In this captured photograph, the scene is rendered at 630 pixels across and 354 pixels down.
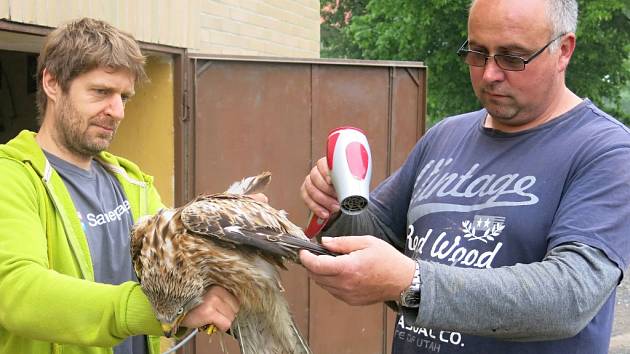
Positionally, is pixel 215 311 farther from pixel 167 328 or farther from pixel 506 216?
pixel 506 216

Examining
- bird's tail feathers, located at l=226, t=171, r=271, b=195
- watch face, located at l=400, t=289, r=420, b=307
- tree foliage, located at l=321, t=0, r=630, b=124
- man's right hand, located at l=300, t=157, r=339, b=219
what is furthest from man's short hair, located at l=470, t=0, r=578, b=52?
tree foliage, located at l=321, t=0, r=630, b=124

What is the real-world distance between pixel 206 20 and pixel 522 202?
418cm

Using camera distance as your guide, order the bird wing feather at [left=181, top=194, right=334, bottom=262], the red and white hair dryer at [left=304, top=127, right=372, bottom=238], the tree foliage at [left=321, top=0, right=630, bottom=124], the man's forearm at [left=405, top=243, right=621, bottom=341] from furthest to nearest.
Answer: the tree foliage at [left=321, top=0, right=630, bottom=124] < the red and white hair dryer at [left=304, top=127, right=372, bottom=238] < the bird wing feather at [left=181, top=194, right=334, bottom=262] < the man's forearm at [left=405, top=243, right=621, bottom=341]

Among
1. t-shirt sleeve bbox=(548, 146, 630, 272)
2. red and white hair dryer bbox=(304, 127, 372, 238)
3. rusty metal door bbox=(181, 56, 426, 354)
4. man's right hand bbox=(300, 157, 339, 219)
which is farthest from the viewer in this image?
rusty metal door bbox=(181, 56, 426, 354)

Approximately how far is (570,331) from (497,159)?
836mm

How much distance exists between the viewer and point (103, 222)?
3.04 m

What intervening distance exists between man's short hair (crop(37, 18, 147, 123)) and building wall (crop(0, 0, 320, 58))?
3.26ft

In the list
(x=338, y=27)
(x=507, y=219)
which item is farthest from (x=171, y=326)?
(x=338, y=27)

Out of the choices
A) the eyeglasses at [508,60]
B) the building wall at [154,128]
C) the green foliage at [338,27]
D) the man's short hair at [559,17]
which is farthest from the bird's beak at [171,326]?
the green foliage at [338,27]

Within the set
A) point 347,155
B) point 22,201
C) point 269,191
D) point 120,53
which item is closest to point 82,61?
point 120,53

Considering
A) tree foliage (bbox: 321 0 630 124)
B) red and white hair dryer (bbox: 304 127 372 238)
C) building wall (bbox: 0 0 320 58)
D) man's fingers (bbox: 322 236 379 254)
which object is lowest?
man's fingers (bbox: 322 236 379 254)

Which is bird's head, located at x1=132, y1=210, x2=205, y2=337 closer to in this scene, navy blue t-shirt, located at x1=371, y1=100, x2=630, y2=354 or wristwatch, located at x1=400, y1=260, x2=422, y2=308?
wristwatch, located at x1=400, y1=260, x2=422, y2=308

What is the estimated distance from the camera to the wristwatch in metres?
1.91

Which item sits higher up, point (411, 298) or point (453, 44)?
point (453, 44)
